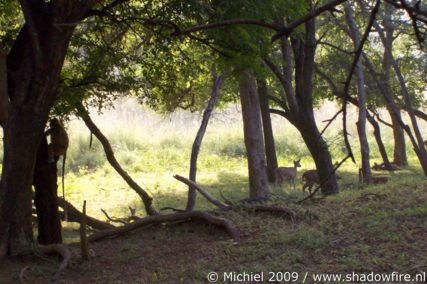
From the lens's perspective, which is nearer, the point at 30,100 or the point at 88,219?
the point at 30,100

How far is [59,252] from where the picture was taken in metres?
7.04

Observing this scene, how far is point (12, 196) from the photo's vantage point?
6945 mm

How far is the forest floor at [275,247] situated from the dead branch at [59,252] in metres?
0.09

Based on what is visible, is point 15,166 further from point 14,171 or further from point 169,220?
point 169,220

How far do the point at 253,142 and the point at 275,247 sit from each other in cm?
702

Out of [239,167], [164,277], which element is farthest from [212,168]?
[164,277]

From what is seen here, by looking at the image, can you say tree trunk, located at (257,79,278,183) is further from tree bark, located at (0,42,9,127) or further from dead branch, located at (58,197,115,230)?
tree bark, located at (0,42,9,127)

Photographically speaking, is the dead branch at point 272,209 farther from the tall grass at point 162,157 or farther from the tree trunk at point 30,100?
the tall grass at point 162,157

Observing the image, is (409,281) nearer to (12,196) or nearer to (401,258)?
(401,258)

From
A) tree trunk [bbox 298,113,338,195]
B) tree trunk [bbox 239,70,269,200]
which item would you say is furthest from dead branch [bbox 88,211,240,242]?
tree trunk [bbox 298,113,338,195]

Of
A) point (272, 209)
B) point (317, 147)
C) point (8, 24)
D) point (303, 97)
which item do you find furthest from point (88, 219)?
point (303, 97)

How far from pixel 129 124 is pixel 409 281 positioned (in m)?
27.9

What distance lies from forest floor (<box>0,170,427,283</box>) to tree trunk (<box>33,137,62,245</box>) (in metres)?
1.32

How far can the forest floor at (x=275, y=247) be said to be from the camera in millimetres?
5621
